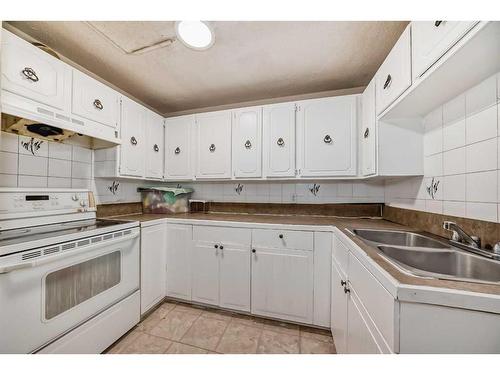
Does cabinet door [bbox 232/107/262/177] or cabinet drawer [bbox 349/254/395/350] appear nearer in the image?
Result: cabinet drawer [bbox 349/254/395/350]

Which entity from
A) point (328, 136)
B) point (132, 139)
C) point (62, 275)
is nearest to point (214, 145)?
point (132, 139)

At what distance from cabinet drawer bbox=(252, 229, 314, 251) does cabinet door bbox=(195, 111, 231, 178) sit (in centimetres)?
77

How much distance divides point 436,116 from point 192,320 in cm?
238

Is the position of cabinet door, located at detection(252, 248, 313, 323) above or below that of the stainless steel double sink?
below

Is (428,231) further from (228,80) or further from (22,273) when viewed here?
(22,273)

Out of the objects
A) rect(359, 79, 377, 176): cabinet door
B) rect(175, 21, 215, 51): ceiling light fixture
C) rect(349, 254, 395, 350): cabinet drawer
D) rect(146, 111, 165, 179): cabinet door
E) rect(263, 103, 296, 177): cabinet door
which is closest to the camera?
rect(349, 254, 395, 350): cabinet drawer

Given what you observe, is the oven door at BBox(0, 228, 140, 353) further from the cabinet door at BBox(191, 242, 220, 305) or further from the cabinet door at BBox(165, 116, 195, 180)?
the cabinet door at BBox(165, 116, 195, 180)

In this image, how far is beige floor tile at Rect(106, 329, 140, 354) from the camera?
1.36 metres

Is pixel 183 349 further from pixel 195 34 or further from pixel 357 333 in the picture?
pixel 195 34

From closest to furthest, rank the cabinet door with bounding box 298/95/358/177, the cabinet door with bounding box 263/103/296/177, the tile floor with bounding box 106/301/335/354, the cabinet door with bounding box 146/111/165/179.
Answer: the tile floor with bounding box 106/301/335/354 < the cabinet door with bounding box 298/95/358/177 < the cabinet door with bounding box 263/103/296/177 < the cabinet door with bounding box 146/111/165/179

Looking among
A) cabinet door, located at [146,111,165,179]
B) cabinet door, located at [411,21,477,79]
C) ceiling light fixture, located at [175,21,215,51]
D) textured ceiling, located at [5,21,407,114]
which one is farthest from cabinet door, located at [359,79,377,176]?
cabinet door, located at [146,111,165,179]

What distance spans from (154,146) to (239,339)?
2042mm
